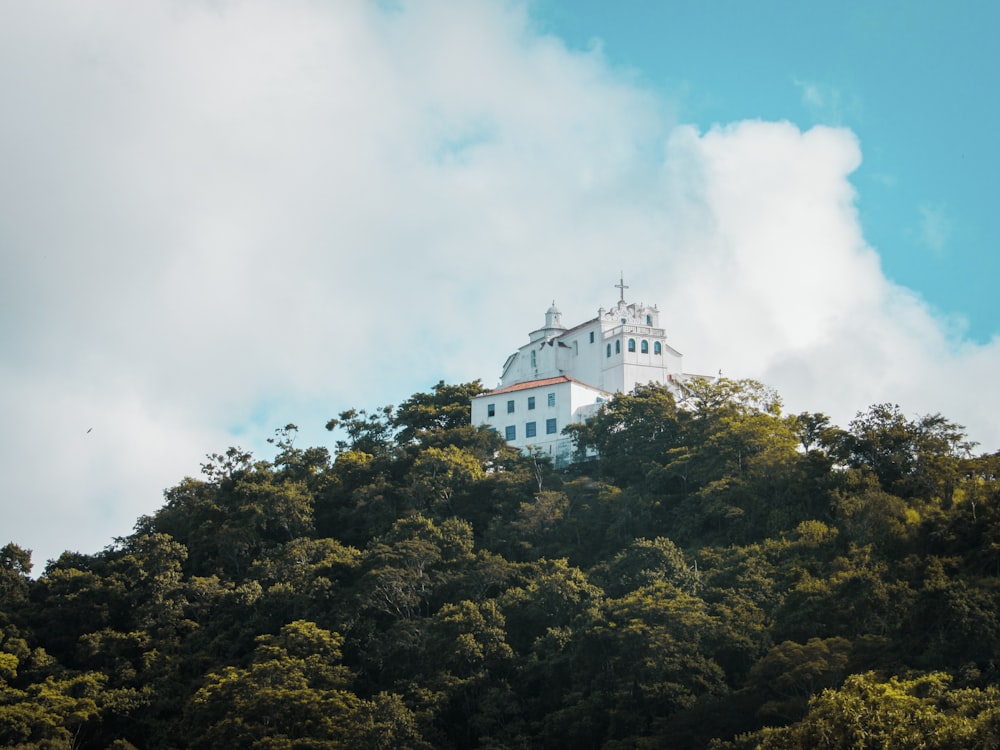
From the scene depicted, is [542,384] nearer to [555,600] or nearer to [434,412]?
[434,412]

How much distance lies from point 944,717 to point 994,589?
9.11 m

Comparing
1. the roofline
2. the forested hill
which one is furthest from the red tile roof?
the forested hill

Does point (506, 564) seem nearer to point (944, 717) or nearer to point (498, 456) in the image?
point (498, 456)

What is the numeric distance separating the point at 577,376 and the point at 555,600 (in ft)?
75.4

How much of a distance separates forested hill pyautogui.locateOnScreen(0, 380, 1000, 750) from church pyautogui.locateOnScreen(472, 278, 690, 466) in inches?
122

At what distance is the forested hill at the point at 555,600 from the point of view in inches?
1452

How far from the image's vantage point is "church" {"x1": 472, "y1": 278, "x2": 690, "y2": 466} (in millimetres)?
60969

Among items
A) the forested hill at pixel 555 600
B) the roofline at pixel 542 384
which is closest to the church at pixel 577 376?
the roofline at pixel 542 384

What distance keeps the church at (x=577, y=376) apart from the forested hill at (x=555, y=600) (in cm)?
309

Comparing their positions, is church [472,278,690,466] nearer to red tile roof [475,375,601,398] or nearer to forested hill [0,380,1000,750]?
red tile roof [475,375,601,398]

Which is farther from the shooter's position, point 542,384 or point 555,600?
point 542,384

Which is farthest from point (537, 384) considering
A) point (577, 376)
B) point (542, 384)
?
point (577, 376)

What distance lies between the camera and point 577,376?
2598 inches

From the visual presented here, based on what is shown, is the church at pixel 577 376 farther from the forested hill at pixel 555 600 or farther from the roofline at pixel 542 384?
the forested hill at pixel 555 600
